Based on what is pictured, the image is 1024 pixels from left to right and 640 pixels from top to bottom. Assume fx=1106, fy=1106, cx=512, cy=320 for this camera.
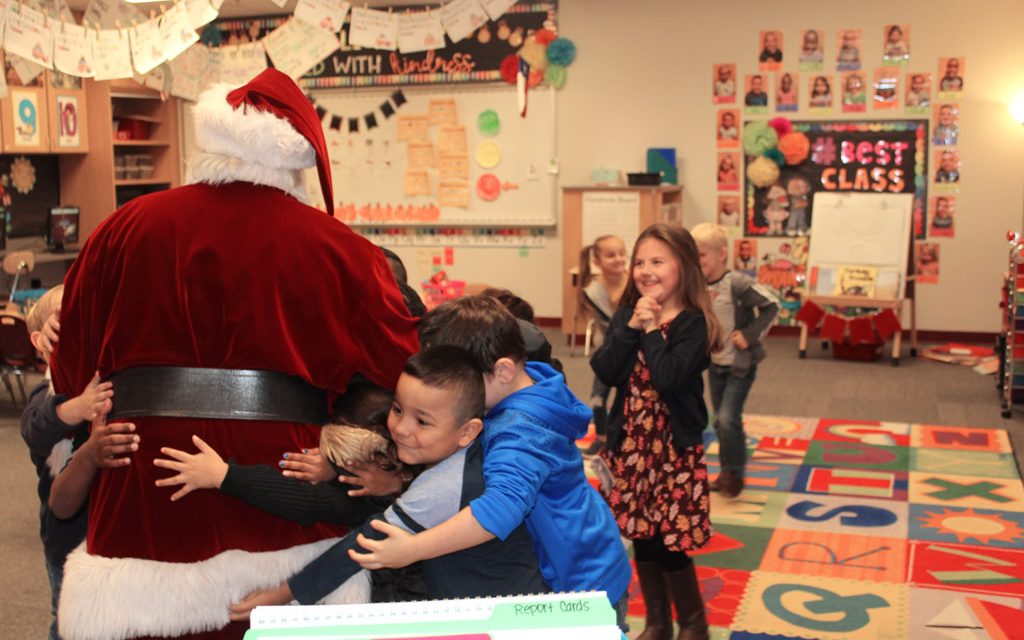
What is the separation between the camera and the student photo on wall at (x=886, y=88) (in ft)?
28.5

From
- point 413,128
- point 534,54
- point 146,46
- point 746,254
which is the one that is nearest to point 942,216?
point 746,254

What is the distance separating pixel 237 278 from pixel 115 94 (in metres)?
A: 8.49

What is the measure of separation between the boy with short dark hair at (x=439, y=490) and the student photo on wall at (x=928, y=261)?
7.71 metres

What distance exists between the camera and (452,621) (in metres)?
1.02

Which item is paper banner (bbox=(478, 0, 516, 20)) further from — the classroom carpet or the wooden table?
the wooden table

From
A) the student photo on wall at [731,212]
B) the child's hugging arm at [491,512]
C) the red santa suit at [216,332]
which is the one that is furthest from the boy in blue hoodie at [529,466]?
the student photo on wall at [731,212]

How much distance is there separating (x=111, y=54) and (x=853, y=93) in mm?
6364

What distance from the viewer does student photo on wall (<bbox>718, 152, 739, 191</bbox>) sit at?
9156 millimetres

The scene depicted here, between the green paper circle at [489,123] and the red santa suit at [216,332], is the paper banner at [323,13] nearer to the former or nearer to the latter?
the red santa suit at [216,332]

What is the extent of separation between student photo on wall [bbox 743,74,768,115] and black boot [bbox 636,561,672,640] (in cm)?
661

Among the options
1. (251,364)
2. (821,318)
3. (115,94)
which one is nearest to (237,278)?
(251,364)

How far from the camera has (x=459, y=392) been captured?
5.78 ft

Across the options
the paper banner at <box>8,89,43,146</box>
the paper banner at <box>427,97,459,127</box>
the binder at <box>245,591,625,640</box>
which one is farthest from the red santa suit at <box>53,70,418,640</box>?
the paper banner at <box>427,97,459,127</box>

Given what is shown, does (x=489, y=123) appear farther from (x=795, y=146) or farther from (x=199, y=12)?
(x=199, y=12)
